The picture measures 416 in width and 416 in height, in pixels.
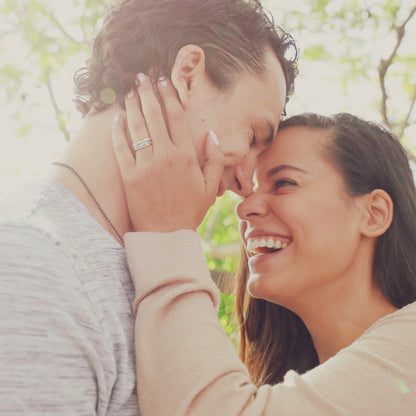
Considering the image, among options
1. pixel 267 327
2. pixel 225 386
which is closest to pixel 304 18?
pixel 267 327

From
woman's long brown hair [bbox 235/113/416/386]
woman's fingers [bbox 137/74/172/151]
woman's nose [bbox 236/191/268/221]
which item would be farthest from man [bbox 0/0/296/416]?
woman's long brown hair [bbox 235/113/416/386]

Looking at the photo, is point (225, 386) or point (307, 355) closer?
point (225, 386)

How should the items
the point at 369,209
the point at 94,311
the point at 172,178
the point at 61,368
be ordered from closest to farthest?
the point at 61,368, the point at 94,311, the point at 172,178, the point at 369,209

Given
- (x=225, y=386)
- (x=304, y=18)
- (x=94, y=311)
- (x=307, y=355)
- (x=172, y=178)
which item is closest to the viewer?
(x=94, y=311)

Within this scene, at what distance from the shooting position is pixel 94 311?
52.6 inches

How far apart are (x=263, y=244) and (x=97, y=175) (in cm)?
128

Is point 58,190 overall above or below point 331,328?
above

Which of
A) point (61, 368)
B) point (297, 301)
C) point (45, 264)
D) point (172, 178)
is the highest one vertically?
point (172, 178)

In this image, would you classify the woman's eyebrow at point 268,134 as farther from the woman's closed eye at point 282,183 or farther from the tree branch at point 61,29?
the tree branch at point 61,29

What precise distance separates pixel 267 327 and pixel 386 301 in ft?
2.84

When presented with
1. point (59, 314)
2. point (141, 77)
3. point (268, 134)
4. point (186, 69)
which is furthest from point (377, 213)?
point (59, 314)

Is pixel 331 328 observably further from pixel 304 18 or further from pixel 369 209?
pixel 304 18

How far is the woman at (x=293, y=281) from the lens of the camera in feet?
4.78

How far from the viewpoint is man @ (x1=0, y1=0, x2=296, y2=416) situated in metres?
1.17
